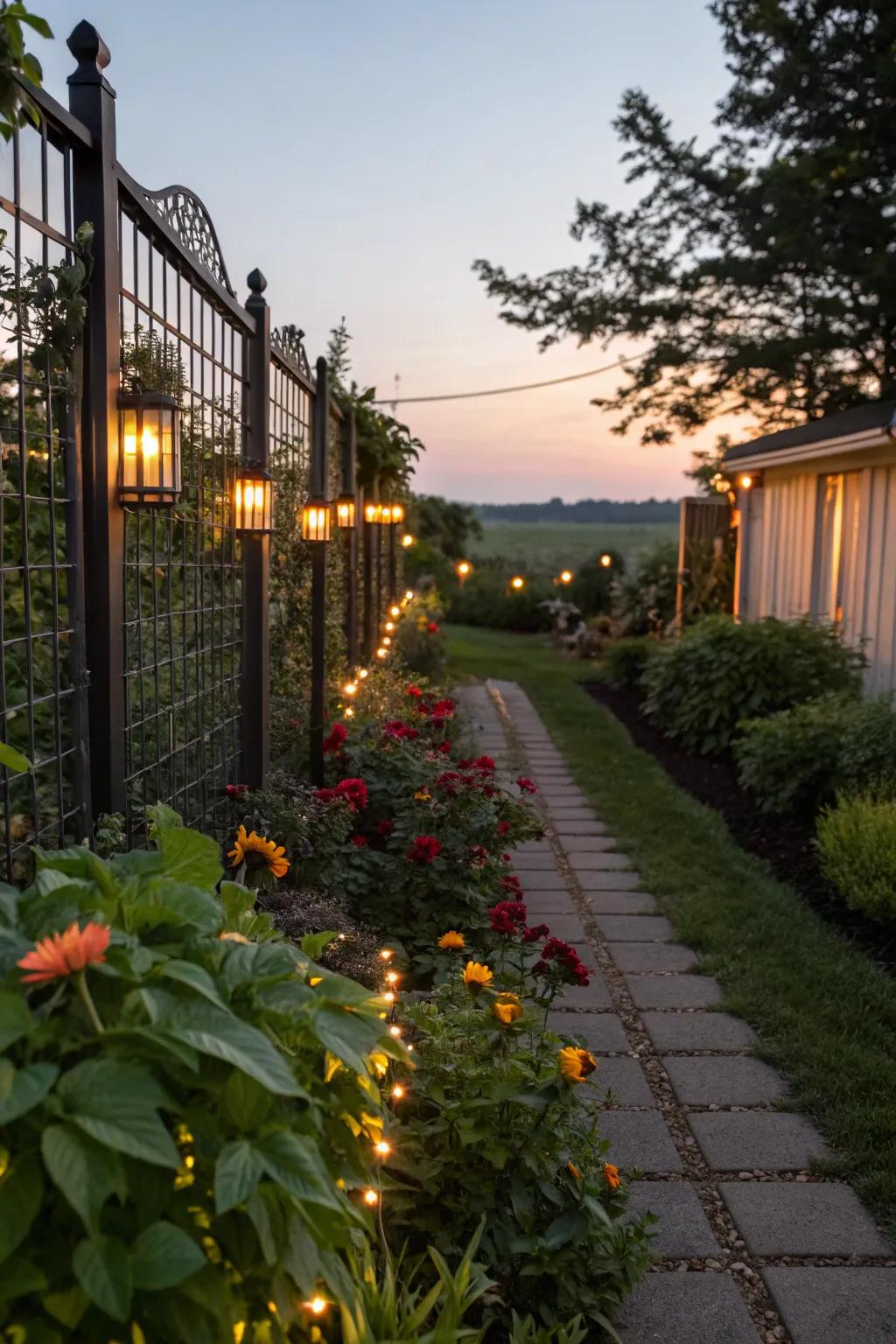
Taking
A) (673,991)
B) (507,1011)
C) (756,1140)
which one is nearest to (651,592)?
(673,991)

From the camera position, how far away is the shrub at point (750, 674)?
828 cm

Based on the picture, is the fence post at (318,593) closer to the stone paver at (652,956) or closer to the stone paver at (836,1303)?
the stone paver at (652,956)

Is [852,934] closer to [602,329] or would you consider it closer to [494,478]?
[602,329]

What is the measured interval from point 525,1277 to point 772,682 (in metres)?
6.85

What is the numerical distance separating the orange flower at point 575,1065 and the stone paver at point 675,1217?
0.48 meters

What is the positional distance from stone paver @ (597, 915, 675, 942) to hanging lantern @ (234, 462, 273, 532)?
7.42 ft

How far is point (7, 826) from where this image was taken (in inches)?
82.5

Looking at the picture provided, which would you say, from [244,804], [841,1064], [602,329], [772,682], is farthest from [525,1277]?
[602,329]

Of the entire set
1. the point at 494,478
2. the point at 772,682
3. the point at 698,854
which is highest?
the point at 494,478

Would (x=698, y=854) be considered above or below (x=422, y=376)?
below

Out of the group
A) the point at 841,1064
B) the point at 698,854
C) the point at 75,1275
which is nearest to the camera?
the point at 75,1275

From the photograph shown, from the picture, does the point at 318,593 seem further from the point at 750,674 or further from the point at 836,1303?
the point at 836,1303

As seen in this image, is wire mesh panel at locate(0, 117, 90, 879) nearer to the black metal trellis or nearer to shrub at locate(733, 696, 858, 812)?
the black metal trellis

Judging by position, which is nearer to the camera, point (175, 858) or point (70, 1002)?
point (70, 1002)
